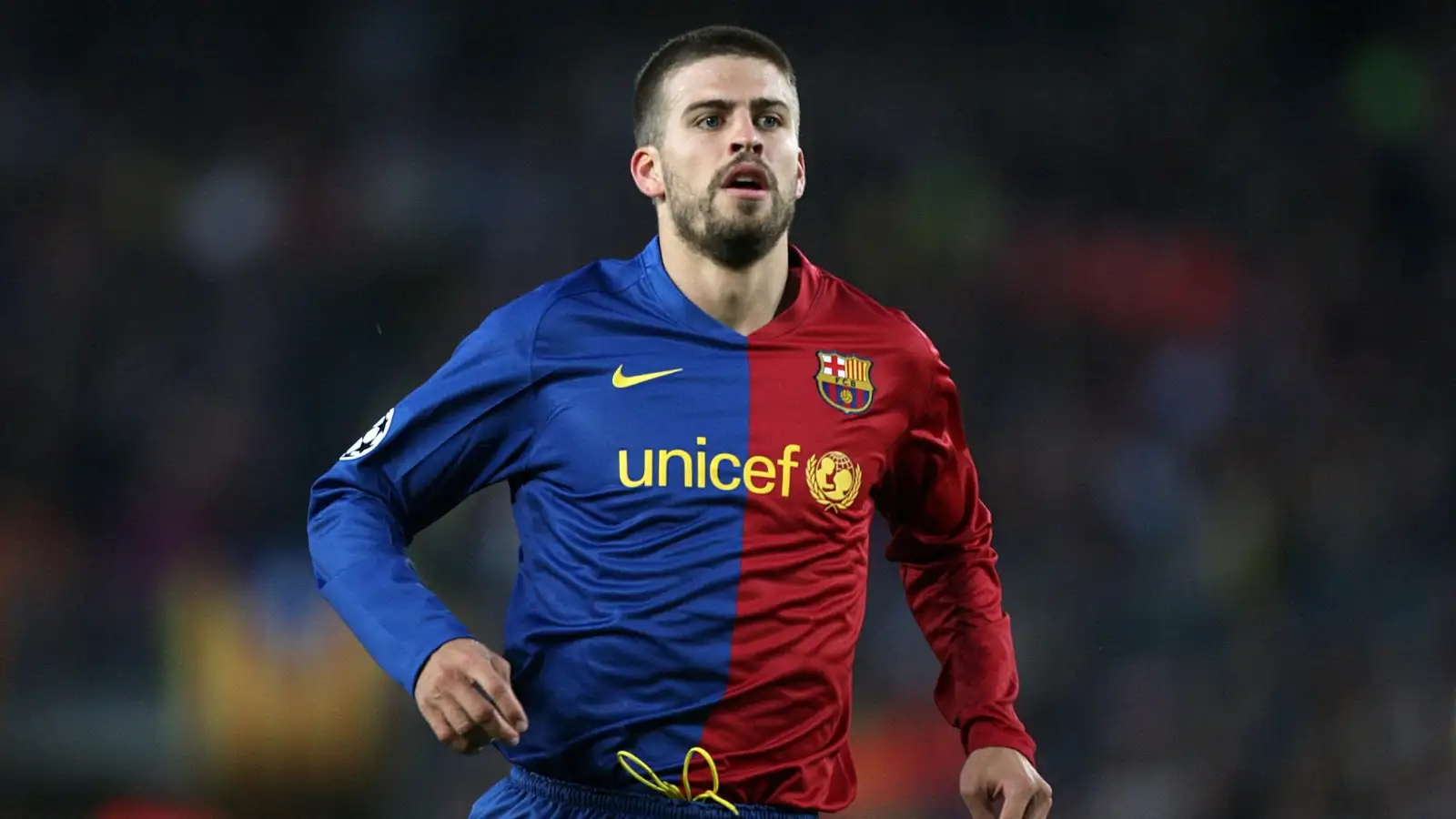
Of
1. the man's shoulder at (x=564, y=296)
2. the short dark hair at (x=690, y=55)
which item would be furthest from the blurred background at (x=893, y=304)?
the short dark hair at (x=690, y=55)

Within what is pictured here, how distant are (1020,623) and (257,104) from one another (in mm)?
3786

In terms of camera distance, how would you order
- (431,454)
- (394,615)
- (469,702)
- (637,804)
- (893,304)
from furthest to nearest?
(893,304), (431,454), (637,804), (394,615), (469,702)

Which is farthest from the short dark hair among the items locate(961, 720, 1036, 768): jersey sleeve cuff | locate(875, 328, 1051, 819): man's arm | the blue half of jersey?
locate(961, 720, 1036, 768): jersey sleeve cuff

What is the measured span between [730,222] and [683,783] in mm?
869

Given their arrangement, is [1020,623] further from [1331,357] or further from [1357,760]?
[1331,357]

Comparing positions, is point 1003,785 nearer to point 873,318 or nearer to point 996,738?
point 996,738

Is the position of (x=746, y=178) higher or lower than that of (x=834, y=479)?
higher

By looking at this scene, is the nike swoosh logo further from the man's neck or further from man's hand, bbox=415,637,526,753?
man's hand, bbox=415,637,526,753

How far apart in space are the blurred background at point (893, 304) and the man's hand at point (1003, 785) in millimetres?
2945

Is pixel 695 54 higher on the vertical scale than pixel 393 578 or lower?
higher

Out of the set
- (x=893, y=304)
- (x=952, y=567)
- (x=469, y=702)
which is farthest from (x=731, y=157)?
(x=893, y=304)

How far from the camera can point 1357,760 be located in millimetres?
5625

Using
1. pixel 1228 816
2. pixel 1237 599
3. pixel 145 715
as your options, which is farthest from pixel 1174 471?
pixel 145 715

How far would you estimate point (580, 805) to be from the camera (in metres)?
2.38
